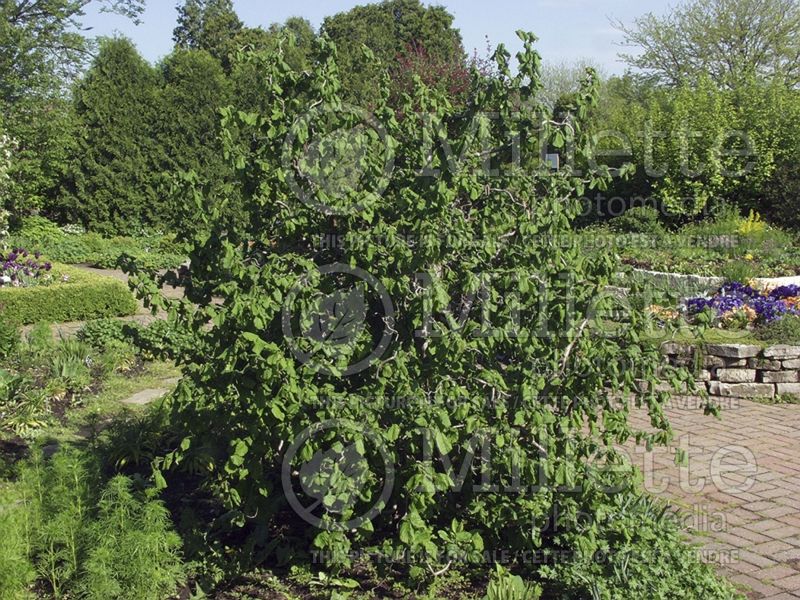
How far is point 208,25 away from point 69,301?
34637 millimetres

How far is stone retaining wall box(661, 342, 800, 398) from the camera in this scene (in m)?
7.65

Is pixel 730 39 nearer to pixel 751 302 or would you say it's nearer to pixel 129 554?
pixel 751 302

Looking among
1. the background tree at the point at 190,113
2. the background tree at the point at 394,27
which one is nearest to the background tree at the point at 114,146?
the background tree at the point at 190,113

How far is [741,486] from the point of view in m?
5.55

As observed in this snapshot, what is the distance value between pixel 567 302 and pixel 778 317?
5.23 meters

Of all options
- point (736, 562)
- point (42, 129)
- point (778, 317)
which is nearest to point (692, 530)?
point (736, 562)

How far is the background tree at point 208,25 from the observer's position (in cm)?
4178

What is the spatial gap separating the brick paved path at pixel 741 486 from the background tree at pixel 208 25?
1435 inches

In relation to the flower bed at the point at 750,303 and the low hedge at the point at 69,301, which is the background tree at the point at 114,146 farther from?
the flower bed at the point at 750,303

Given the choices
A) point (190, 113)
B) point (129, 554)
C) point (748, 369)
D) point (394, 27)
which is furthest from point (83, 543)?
point (394, 27)

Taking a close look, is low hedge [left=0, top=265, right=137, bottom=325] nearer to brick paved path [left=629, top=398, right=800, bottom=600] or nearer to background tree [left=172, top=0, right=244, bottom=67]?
brick paved path [left=629, top=398, right=800, bottom=600]

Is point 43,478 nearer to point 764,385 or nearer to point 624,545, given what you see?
point 624,545

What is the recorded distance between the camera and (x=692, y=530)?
476 cm

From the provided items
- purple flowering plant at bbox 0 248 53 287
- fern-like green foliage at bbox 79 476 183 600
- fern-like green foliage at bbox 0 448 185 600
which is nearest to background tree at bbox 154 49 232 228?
purple flowering plant at bbox 0 248 53 287
